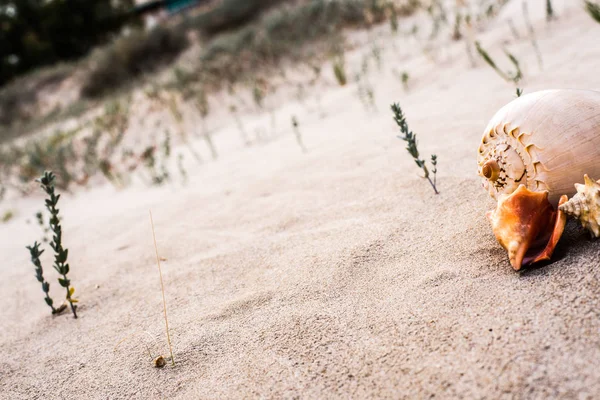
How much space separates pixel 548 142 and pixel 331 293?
0.76 meters

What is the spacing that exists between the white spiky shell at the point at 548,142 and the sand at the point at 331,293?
17 cm

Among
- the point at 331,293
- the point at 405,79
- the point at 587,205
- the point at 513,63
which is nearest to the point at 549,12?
the point at 513,63

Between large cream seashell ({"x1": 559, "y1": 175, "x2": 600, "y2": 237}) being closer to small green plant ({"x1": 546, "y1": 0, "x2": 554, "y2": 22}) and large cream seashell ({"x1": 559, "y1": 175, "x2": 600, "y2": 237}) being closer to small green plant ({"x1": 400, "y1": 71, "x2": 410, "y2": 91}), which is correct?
small green plant ({"x1": 400, "y1": 71, "x2": 410, "y2": 91})

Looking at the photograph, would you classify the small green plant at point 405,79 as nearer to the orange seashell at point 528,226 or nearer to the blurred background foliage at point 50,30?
the orange seashell at point 528,226

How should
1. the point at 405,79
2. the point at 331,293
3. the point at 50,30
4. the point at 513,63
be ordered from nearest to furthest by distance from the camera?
the point at 331,293 → the point at 513,63 → the point at 405,79 → the point at 50,30

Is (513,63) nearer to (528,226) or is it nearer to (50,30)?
(528,226)

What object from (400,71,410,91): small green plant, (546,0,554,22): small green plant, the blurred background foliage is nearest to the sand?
(400,71,410,91): small green plant

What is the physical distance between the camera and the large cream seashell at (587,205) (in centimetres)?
115

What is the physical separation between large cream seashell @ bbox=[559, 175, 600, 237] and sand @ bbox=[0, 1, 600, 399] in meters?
0.08

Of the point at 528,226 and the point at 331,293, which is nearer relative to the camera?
the point at 528,226

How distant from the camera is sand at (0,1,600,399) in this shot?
42.0 inches

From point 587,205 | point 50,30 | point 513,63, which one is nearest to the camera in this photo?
point 587,205

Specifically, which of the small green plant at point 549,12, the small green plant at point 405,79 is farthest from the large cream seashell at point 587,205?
the small green plant at point 549,12

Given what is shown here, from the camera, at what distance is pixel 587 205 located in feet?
3.85
